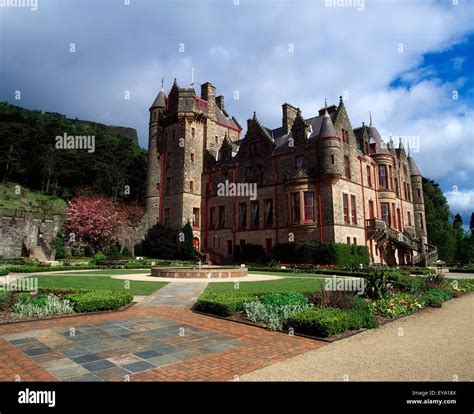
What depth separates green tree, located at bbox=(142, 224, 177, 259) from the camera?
40125mm

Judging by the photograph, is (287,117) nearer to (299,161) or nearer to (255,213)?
(299,161)

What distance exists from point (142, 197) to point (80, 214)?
22728 millimetres

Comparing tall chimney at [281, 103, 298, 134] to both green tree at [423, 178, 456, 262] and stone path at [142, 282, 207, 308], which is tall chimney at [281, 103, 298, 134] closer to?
stone path at [142, 282, 207, 308]

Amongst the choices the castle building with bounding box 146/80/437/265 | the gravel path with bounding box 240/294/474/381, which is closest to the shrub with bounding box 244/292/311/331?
the gravel path with bounding box 240/294/474/381

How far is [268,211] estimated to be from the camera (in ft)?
120

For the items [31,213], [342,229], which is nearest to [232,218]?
[342,229]

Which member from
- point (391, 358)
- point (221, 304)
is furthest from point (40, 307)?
point (391, 358)

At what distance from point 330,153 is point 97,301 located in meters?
26.2

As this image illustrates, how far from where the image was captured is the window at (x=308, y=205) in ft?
106

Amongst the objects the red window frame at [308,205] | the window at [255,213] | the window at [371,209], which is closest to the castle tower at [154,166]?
the window at [255,213]

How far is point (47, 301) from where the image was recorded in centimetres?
991

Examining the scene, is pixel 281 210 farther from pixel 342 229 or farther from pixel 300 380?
pixel 300 380

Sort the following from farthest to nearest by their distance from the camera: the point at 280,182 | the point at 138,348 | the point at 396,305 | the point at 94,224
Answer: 1. the point at 94,224
2. the point at 280,182
3. the point at 396,305
4. the point at 138,348

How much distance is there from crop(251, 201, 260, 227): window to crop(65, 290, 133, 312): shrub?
27219mm
